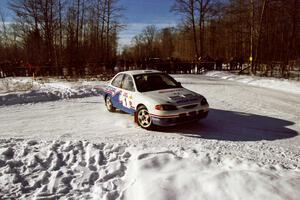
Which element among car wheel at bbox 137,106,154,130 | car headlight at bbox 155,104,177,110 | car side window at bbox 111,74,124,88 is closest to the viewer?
car headlight at bbox 155,104,177,110

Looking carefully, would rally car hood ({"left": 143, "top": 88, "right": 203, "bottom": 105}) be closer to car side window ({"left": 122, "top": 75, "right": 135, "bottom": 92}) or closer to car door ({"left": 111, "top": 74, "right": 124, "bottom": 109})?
car side window ({"left": 122, "top": 75, "right": 135, "bottom": 92})

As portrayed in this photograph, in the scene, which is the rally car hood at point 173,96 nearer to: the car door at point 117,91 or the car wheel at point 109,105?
the car door at point 117,91

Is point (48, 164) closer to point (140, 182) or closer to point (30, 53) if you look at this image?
point (140, 182)

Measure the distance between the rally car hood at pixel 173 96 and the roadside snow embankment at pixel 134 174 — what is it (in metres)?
1.51

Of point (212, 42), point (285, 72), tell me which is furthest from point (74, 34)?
point (212, 42)

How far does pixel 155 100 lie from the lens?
6.22 metres

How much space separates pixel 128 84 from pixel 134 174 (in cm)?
382

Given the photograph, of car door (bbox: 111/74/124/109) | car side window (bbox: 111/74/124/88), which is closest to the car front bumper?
car door (bbox: 111/74/124/109)

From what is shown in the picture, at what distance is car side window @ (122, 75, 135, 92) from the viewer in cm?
727

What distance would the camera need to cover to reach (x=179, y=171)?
13.3 feet

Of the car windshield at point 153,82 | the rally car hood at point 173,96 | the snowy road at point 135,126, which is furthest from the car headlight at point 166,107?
the car windshield at point 153,82

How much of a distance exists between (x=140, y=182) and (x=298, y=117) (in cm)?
630

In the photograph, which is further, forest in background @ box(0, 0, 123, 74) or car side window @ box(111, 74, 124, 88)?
forest in background @ box(0, 0, 123, 74)

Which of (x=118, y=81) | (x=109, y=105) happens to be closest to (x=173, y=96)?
(x=118, y=81)
